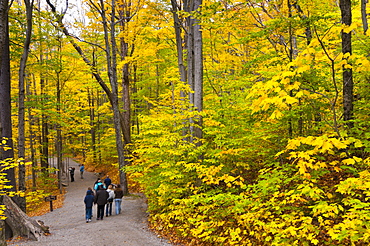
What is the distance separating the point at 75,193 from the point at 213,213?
1458 cm

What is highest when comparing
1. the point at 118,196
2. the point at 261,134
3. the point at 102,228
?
the point at 261,134

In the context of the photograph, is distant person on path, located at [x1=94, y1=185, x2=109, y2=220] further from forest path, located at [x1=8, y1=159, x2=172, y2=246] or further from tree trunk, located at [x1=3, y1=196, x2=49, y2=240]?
tree trunk, located at [x1=3, y1=196, x2=49, y2=240]

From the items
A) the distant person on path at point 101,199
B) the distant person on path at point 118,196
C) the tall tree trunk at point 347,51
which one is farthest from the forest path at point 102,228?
the tall tree trunk at point 347,51

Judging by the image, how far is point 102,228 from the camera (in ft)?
28.5

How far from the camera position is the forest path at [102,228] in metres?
7.45

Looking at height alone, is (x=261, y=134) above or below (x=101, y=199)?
above

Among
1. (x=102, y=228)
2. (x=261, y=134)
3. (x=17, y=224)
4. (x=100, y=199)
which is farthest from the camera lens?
(x=100, y=199)

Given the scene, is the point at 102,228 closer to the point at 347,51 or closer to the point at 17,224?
the point at 17,224

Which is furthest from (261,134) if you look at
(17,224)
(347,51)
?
(17,224)

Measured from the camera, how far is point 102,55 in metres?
22.1

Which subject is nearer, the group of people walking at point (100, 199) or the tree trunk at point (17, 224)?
the tree trunk at point (17, 224)

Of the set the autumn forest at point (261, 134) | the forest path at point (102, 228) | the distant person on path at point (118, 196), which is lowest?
the forest path at point (102, 228)

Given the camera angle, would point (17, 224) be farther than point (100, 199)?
No

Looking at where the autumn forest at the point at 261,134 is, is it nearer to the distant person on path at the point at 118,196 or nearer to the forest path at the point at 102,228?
the forest path at the point at 102,228
